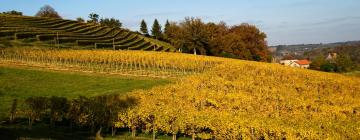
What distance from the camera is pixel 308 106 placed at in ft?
84.7

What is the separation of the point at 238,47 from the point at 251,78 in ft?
201

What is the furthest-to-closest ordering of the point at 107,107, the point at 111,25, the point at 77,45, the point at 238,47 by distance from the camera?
1. the point at 111,25
2. the point at 238,47
3. the point at 77,45
4. the point at 107,107

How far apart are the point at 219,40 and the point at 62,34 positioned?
36.2m

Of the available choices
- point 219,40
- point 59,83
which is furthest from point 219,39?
point 59,83

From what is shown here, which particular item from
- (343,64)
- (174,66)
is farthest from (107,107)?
(343,64)

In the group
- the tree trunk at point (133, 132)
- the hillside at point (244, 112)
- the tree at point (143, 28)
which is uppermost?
the tree at point (143, 28)

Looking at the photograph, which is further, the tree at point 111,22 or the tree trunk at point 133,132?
the tree at point 111,22

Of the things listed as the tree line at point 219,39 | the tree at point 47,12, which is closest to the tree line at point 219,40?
the tree line at point 219,39

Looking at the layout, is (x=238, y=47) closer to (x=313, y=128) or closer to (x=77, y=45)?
(x=77, y=45)

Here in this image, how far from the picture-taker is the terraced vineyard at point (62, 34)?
7769cm

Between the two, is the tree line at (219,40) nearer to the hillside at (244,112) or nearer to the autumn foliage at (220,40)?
the autumn foliage at (220,40)

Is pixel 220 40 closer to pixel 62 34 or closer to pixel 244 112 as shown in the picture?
pixel 62 34

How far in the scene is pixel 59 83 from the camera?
4025cm

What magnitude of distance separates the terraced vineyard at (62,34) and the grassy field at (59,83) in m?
31.9
